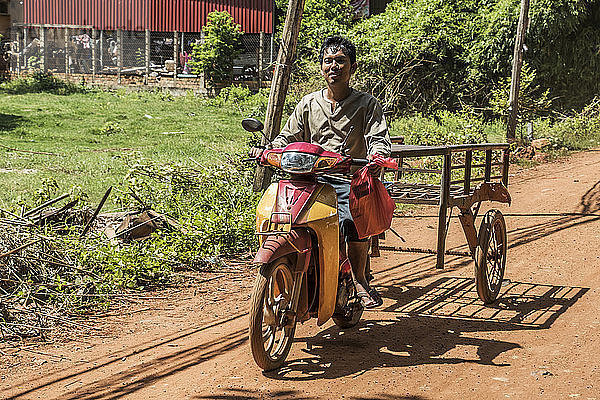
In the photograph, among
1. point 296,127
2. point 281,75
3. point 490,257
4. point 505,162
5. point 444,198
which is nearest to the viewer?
point 296,127

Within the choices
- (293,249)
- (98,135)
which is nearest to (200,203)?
(293,249)

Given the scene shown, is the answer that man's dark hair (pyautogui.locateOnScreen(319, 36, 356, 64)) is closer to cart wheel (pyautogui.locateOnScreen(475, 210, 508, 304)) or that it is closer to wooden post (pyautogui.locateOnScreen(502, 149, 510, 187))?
cart wheel (pyautogui.locateOnScreen(475, 210, 508, 304))

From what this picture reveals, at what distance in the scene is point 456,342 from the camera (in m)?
5.43

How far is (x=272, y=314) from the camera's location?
4.66 metres

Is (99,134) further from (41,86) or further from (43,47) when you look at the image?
(43,47)

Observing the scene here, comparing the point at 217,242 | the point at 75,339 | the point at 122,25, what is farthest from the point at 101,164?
the point at 122,25

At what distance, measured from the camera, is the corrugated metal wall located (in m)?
28.2

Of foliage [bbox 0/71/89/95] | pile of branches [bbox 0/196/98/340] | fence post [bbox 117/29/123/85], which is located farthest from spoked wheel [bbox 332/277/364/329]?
fence post [bbox 117/29/123/85]

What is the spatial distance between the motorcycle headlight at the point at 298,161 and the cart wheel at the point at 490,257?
2100mm

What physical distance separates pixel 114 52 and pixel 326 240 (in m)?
26.6

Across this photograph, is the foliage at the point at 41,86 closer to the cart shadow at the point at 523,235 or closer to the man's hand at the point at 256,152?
the cart shadow at the point at 523,235

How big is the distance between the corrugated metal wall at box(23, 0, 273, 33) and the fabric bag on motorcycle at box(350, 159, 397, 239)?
77.6 feet

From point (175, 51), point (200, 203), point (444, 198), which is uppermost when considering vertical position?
point (175, 51)

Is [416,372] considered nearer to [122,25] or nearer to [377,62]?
[377,62]
